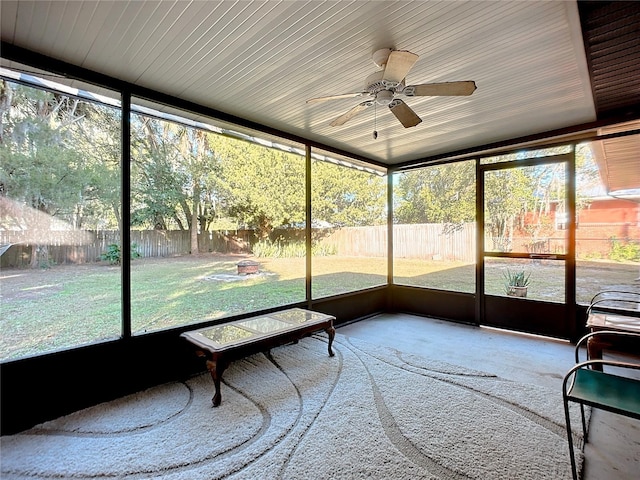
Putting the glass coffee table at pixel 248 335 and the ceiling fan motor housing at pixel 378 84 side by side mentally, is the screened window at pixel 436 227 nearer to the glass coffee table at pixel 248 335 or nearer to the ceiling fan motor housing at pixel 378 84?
the glass coffee table at pixel 248 335

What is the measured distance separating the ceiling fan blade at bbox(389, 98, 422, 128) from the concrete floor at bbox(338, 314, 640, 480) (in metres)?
2.46

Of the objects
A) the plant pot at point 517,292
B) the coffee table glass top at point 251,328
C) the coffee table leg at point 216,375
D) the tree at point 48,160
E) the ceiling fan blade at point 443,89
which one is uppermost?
the ceiling fan blade at point 443,89

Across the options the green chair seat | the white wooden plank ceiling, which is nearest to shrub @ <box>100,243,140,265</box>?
the white wooden plank ceiling

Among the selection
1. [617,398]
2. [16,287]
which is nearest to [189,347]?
[16,287]

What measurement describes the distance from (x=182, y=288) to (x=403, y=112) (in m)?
2.99

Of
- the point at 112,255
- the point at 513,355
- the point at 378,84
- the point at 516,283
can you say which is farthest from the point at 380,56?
the point at 516,283

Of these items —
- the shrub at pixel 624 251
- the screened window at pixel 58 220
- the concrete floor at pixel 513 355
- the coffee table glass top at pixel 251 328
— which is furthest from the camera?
the shrub at pixel 624 251

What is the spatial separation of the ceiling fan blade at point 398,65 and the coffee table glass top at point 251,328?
7.65ft

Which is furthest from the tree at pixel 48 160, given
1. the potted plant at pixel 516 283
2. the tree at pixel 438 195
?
the potted plant at pixel 516 283

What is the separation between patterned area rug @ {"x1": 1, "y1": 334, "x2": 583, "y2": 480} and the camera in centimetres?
174

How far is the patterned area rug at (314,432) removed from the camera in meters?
1.74

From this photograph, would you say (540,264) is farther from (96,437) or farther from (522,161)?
(96,437)

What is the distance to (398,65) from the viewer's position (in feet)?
6.53

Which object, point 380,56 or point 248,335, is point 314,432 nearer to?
point 248,335
